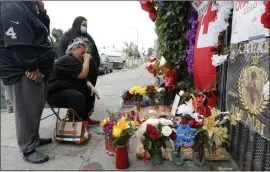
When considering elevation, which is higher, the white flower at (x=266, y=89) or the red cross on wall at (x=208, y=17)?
the red cross on wall at (x=208, y=17)

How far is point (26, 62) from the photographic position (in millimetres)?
2379

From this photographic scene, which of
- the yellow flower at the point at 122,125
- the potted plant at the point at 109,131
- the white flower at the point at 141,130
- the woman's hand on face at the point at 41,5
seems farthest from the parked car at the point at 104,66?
the white flower at the point at 141,130

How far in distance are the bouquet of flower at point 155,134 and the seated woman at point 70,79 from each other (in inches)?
51.5

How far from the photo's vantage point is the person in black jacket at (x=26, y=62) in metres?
2.32

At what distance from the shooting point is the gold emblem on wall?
1755 mm

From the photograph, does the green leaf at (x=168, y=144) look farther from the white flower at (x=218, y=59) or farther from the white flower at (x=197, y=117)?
the white flower at (x=218, y=59)

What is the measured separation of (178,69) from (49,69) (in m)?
2.19

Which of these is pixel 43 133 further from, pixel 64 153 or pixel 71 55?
pixel 71 55

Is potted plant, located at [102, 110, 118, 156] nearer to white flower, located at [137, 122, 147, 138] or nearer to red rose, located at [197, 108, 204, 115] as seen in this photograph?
white flower, located at [137, 122, 147, 138]

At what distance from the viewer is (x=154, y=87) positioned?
4453 mm

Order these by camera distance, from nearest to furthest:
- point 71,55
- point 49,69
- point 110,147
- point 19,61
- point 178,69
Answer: point 19,61 → point 110,147 → point 49,69 → point 71,55 → point 178,69

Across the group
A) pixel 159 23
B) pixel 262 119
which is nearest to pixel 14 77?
pixel 262 119

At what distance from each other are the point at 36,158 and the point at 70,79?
119 cm

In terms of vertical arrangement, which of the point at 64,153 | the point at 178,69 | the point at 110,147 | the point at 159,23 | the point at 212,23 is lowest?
the point at 64,153
